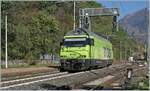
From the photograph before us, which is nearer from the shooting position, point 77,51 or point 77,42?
point 77,51

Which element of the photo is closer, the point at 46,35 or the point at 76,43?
the point at 76,43

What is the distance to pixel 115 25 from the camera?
53594mm

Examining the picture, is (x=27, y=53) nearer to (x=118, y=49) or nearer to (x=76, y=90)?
(x=76, y=90)

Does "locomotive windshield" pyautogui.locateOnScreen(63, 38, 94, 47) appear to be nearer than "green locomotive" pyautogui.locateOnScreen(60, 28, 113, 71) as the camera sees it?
No

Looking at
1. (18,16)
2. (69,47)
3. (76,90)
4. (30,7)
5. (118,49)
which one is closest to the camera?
(76,90)

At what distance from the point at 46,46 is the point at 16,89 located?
3732 cm

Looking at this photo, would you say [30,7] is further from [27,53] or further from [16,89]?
[16,89]

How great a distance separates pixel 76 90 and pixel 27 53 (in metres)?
→ 37.7

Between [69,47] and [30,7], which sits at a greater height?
[30,7]

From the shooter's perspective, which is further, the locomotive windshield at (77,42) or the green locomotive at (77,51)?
the locomotive windshield at (77,42)

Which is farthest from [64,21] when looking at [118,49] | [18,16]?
[118,49]

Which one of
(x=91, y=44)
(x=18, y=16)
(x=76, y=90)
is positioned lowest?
(x=76, y=90)

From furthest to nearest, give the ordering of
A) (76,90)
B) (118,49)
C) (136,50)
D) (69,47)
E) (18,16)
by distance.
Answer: (136,50) < (118,49) < (18,16) < (69,47) < (76,90)

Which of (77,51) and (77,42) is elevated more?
(77,42)
